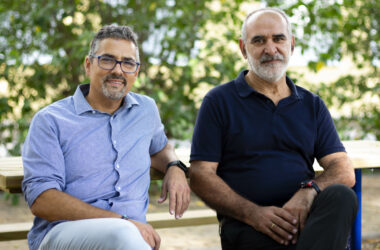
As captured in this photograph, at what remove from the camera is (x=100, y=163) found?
259 cm

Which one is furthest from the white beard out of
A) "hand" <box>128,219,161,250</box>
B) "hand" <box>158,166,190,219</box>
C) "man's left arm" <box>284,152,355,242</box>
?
"hand" <box>128,219,161,250</box>

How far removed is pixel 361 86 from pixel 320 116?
4517 mm

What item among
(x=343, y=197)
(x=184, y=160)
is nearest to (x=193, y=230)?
(x=184, y=160)

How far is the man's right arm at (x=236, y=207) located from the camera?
262cm

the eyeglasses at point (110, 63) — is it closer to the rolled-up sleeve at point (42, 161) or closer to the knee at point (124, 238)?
the rolled-up sleeve at point (42, 161)

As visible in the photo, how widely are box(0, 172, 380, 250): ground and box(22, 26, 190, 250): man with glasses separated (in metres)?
1.97

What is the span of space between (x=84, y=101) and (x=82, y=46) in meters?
2.83

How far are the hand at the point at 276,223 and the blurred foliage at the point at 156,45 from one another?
2934 mm

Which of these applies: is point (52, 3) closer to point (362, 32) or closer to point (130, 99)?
point (130, 99)

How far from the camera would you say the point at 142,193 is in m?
2.73

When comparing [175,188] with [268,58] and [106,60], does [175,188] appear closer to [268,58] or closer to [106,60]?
[106,60]

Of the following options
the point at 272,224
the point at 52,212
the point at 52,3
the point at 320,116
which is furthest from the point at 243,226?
the point at 52,3

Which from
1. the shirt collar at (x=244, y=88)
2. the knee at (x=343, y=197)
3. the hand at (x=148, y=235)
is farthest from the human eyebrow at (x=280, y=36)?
the hand at (x=148, y=235)

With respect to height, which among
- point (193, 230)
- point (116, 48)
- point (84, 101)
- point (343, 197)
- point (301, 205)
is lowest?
point (193, 230)
